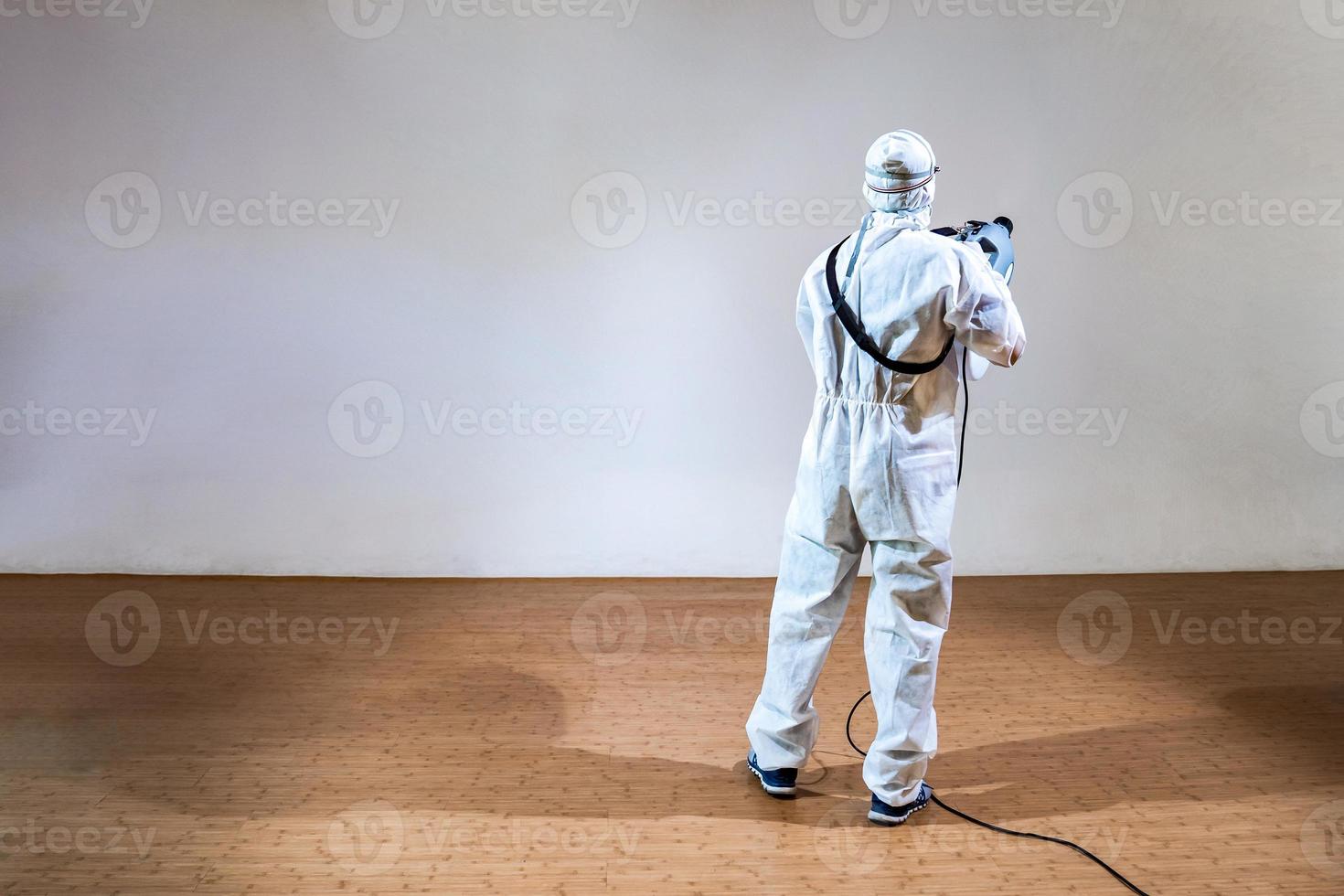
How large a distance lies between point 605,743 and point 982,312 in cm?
140

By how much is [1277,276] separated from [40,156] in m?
4.67

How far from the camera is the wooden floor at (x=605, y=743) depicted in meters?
2.06

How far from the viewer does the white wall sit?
378 cm

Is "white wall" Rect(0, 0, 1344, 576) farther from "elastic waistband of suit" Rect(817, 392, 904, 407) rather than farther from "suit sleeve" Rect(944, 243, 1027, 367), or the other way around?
"suit sleeve" Rect(944, 243, 1027, 367)

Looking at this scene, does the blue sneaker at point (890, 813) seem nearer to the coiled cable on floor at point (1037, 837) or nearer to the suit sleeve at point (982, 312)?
the coiled cable on floor at point (1037, 837)

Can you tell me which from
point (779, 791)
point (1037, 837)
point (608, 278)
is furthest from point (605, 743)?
point (608, 278)

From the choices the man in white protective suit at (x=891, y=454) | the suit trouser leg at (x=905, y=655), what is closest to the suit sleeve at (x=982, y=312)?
the man in white protective suit at (x=891, y=454)

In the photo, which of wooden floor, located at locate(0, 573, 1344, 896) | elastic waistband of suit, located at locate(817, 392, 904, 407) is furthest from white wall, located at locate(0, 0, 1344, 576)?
elastic waistband of suit, located at locate(817, 392, 904, 407)

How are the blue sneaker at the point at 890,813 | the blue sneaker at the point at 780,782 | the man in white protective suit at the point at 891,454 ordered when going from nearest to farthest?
1. the man in white protective suit at the point at 891,454
2. the blue sneaker at the point at 890,813
3. the blue sneaker at the point at 780,782

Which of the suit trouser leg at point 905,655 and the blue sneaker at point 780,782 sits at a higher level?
the suit trouser leg at point 905,655

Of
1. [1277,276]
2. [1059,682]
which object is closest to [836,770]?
[1059,682]

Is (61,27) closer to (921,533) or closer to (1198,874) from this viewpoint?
(921,533)

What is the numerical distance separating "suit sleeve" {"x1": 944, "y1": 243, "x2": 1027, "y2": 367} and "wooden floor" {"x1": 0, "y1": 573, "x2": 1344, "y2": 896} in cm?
103

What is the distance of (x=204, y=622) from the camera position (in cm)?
350
